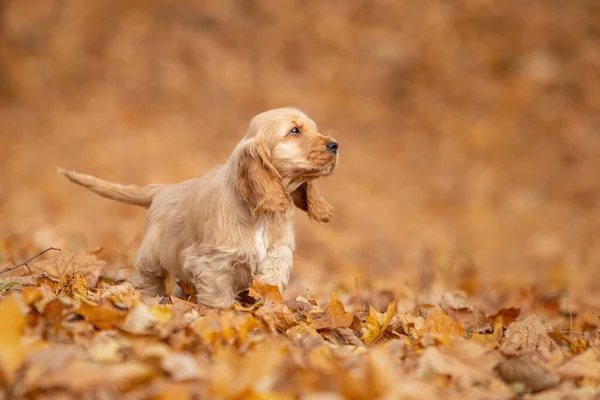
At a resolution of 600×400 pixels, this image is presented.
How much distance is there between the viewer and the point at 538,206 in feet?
32.7

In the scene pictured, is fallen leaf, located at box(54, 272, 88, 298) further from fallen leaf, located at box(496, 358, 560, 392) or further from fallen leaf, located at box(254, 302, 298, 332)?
fallen leaf, located at box(496, 358, 560, 392)

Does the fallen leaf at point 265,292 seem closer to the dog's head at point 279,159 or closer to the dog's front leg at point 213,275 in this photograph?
the dog's front leg at point 213,275

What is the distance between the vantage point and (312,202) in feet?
13.1

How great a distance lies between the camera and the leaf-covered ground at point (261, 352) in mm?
2070

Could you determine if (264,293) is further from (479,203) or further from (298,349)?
(479,203)

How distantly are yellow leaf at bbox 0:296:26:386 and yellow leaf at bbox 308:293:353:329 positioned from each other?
1304mm

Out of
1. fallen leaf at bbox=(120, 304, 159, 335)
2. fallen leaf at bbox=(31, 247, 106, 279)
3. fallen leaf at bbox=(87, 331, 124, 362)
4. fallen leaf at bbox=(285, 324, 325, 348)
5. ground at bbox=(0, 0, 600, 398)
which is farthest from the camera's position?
ground at bbox=(0, 0, 600, 398)

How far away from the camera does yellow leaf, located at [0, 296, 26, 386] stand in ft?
6.69

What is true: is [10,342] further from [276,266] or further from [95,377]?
[276,266]

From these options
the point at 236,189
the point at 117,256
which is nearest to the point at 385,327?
the point at 236,189

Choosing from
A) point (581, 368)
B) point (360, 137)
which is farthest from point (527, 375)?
point (360, 137)

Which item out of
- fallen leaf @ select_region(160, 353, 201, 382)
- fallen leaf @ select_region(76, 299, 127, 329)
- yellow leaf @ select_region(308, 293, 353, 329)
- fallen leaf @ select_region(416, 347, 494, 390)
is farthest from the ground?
fallen leaf @ select_region(160, 353, 201, 382)

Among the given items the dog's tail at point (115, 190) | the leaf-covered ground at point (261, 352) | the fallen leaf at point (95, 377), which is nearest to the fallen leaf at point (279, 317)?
the leaf-covered ground at point (261, 352)

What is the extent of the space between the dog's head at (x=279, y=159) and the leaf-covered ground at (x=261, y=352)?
463 mm
